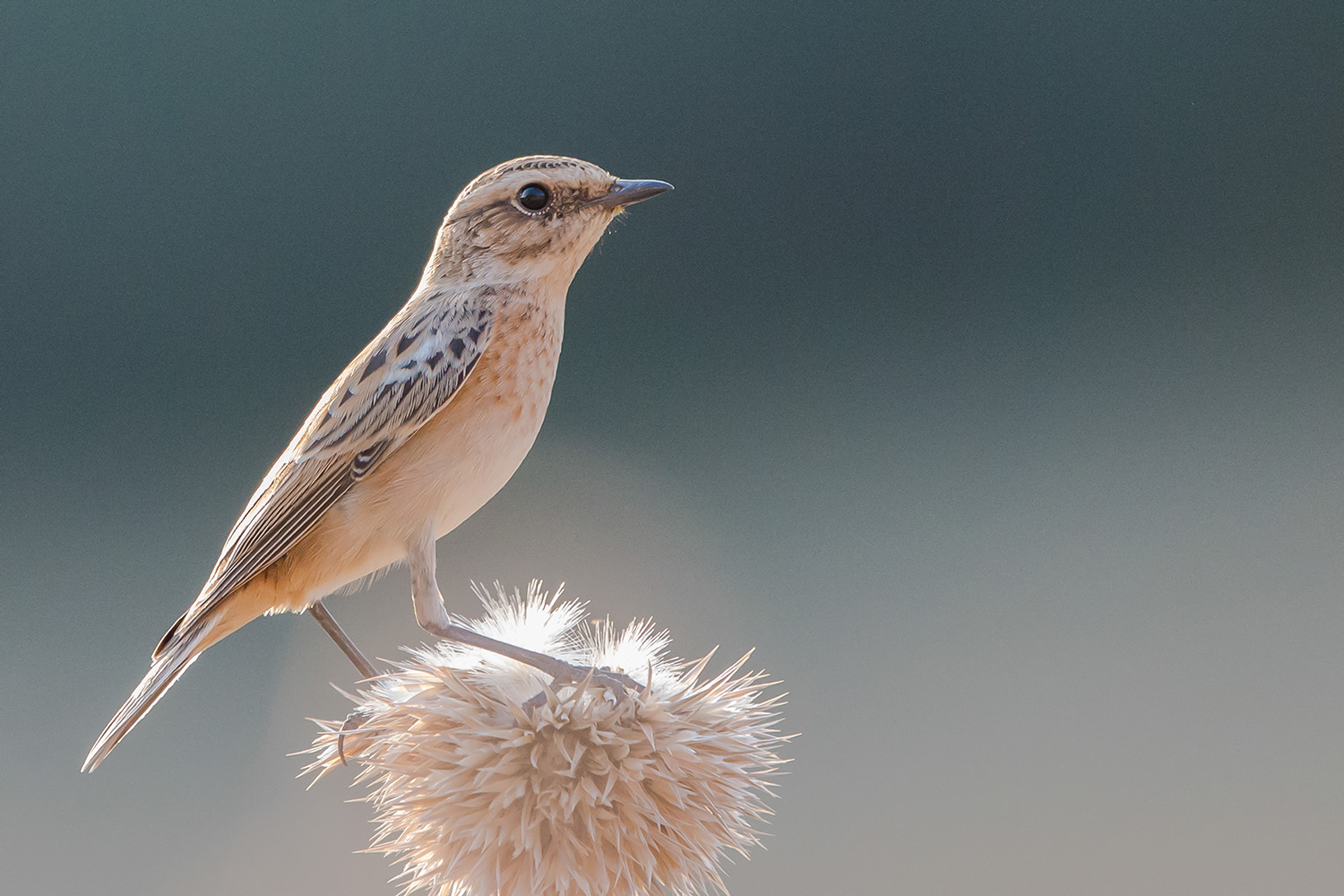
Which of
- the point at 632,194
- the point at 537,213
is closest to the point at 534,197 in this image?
the point at 537,213

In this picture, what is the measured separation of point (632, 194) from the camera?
1.55 meters

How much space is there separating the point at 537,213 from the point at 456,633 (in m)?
0.68

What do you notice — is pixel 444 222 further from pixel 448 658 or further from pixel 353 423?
pixel 448 658

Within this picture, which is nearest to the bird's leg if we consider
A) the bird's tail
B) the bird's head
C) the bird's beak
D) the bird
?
the bird

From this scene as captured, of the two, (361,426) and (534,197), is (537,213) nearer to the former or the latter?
(534,197)

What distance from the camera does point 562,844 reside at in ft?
3.71

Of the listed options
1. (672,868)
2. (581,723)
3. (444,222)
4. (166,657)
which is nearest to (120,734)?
(166,657)

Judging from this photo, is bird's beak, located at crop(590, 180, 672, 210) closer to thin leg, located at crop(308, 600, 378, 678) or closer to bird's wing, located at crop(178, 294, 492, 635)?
bird's wing, located at crop(178, 294, 492, 635)

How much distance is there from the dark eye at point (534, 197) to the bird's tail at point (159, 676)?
80 cm

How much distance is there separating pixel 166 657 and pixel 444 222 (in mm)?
842

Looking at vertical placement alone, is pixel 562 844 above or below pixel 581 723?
below

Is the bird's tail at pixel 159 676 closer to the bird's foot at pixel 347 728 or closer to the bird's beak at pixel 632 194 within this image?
the bird's foot at pixel 347 728

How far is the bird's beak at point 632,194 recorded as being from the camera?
1555 mm

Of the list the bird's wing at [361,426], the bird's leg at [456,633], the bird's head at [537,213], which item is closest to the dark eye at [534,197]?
the bird's head at [537,213]
